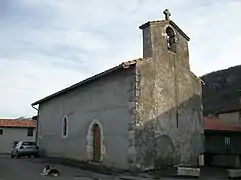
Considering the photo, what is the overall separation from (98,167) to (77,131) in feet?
14.1

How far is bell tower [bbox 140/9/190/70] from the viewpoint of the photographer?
19484 millimetres

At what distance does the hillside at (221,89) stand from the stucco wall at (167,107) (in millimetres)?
28257

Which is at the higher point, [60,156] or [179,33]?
[179,33]

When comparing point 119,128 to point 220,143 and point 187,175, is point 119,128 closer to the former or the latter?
point 187,175

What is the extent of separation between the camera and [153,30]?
64.3ft

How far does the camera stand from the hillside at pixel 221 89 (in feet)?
170

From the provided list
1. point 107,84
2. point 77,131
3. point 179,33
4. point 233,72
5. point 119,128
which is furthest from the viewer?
point 233,72

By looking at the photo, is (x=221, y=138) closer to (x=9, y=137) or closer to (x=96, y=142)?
(x=96, y=142)

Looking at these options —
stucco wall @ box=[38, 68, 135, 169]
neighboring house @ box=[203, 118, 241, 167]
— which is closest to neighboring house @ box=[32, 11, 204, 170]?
stucco wall @ box=[38, 68, 135, 169]

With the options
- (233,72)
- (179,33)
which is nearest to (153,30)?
(179,33)

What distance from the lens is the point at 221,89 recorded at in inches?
2365

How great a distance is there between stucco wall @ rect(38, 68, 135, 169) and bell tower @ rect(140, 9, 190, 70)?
2.21 meters

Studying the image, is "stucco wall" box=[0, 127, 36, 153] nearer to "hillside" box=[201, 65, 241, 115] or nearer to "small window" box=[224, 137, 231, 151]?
"hillside" box=[201, 65, 241, 115]

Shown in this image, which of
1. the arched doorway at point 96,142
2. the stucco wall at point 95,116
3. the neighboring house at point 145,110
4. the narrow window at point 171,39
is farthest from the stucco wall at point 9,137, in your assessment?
the narrow window at point 171,39
